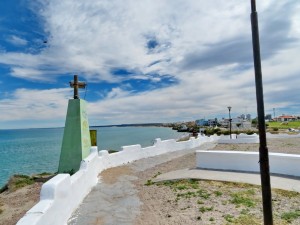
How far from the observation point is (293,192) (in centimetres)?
740

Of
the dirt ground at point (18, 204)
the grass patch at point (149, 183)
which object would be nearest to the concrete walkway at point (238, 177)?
the grass patch at point (149, 183)

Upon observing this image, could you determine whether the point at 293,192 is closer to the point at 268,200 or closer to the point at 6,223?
the point at 268,200

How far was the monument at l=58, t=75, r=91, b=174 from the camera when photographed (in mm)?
11789

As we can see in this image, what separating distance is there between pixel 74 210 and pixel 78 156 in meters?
4.90

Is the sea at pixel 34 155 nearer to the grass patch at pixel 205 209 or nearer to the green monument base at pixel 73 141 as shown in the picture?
the green monument base at pixel 73 141

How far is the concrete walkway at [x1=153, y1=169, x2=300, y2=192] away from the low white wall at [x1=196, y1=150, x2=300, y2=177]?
0.49m

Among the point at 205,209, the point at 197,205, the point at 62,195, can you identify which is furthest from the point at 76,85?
the point at 205,209

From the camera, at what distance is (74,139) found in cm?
1195

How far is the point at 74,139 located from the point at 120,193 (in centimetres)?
415

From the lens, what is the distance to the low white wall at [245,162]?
31.2 feet

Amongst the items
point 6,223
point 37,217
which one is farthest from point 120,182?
point 37,217

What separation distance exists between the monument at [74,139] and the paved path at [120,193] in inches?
49.3

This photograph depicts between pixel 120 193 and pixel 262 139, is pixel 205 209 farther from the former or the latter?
pixel 120 193

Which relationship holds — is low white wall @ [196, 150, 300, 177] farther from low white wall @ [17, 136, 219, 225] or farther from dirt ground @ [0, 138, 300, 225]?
low white wall @ [17, 136, 219, 225]
